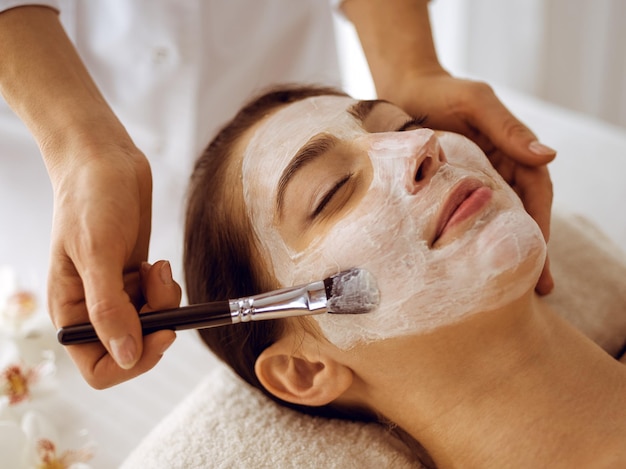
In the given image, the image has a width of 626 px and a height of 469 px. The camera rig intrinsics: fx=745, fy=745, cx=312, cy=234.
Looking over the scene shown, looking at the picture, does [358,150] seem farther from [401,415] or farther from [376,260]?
[401,415]

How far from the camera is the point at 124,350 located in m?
0.81

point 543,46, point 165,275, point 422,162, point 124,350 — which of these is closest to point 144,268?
point 165,275

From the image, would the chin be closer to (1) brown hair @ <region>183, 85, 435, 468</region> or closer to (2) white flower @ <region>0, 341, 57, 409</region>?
(1) brown hair @ <region>183, 85, 435, 468</region>

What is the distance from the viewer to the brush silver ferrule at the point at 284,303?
2.88 ft

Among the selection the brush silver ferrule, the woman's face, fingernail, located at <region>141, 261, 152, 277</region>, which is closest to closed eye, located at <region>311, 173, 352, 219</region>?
the woman's face

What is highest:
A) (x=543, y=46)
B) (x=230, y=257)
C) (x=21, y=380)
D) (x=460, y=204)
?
(x=460, y=204)

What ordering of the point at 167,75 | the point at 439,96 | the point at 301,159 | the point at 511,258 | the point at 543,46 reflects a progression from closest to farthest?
the point at 511,258
the point at 301,159
the point at 439,96
the point at 167,75
the point at 543,46

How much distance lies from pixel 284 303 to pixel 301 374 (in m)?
0.21

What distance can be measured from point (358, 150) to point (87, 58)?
697mm

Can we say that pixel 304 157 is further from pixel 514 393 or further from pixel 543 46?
pixel 543 46

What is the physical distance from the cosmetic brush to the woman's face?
2cm

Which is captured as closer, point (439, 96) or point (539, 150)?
point (539, 150)

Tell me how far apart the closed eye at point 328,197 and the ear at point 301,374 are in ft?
0.62

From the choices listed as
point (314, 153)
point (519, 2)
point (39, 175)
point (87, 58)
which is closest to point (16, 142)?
point (39, 175)
